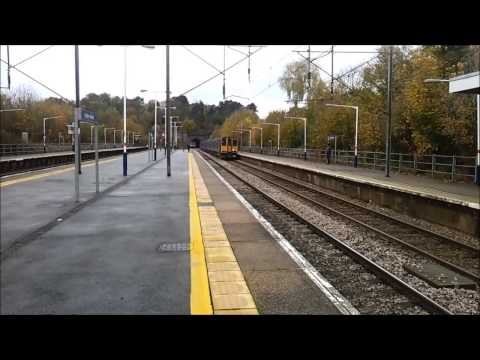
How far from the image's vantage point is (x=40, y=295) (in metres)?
4.79

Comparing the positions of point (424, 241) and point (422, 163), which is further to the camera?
point (422, 163)

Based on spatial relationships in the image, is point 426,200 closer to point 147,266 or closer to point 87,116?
point 87,116

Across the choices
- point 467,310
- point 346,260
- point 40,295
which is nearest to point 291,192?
point 346,260

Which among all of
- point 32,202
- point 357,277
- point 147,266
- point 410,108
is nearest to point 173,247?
point 147,266

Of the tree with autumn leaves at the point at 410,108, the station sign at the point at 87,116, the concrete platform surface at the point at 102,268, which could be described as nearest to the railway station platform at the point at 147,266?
the concrete platform surface at the point at 102,268

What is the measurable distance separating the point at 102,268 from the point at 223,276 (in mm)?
1571

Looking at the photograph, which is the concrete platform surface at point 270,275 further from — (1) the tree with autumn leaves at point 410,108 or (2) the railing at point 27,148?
(2) the railing at point 27,148

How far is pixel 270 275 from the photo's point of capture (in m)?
6.23

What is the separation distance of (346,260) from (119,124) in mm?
37257

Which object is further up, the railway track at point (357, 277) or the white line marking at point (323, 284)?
the white line marking at point (323, 284)

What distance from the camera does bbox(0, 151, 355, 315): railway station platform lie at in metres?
4.74

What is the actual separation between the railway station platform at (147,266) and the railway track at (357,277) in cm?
53

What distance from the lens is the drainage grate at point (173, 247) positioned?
713 cm

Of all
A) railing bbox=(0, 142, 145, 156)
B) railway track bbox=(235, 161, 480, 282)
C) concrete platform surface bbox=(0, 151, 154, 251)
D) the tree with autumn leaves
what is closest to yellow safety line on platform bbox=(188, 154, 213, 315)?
concrete platform surface bbox=(0, 151, 154, 251)
